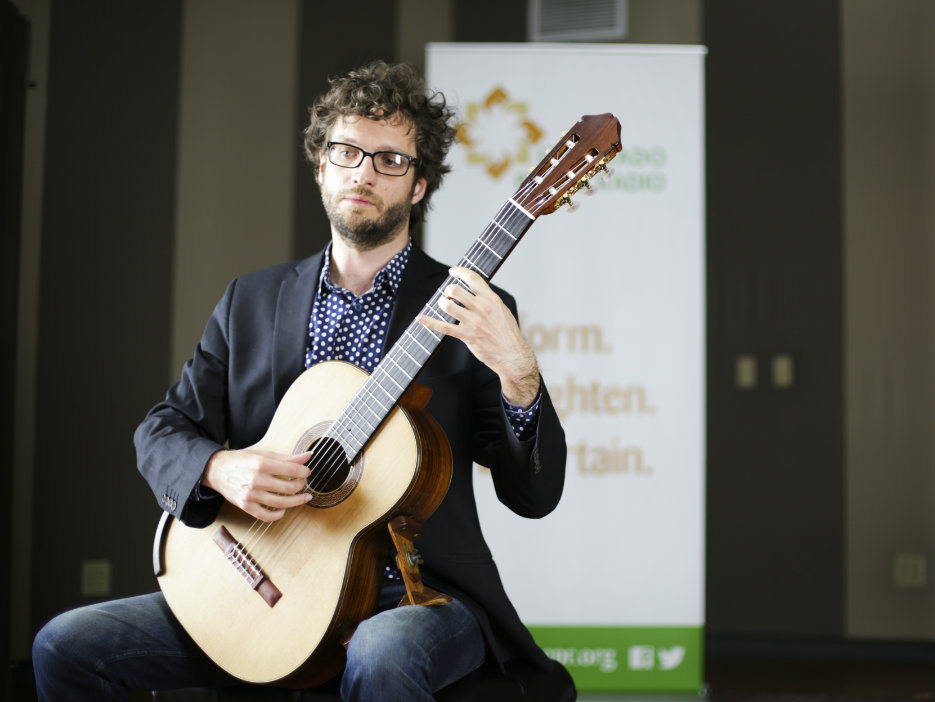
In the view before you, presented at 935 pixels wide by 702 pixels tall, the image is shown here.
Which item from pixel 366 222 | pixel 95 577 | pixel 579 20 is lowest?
pixel 95 577

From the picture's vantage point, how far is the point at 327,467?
1416 millimetres

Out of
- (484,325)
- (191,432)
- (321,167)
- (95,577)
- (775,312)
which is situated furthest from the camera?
(775,312)

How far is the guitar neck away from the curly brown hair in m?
0.44

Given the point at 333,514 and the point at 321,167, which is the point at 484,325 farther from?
the point at 321,167

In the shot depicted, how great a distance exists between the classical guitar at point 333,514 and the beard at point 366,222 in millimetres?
297

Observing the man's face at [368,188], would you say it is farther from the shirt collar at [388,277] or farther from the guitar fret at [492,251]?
the guitar fret at [492,251]

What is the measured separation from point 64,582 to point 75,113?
6.16 ft

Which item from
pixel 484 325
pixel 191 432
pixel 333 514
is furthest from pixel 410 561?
pixel 191 432

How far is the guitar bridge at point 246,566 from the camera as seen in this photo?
1.36 metres

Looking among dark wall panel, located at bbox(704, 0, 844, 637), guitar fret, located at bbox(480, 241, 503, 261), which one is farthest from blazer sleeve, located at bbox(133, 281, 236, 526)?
dark wall panel, located at bbox(704, 0, 844, 637)

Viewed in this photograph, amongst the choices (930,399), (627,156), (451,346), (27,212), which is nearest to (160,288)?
(27,212)

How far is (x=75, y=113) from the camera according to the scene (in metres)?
3.45

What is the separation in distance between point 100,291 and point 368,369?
2.24 metres

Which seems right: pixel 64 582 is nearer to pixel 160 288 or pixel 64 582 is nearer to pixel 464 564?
pixel 160 288
